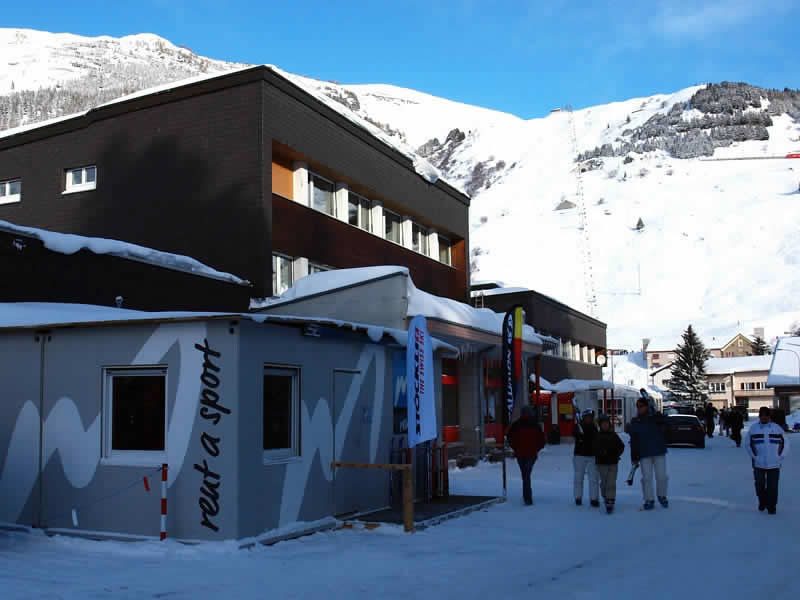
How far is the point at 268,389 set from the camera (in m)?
10.4

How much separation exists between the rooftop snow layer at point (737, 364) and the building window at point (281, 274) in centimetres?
9054

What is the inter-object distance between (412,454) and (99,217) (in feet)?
42.7

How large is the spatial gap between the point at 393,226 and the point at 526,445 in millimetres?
14660

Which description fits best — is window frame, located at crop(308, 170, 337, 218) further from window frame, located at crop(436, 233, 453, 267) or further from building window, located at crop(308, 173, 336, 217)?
window frame, located at crop(436, 233, 453, 267)

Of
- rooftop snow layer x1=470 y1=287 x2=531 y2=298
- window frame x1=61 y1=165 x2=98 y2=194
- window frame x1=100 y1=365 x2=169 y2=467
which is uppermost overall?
window frame x1=61 y1=165 x2=98 y2=194

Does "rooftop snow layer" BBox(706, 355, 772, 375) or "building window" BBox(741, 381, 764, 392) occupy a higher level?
"rooftop snow layer" BBox(706, 355, 772, 375)

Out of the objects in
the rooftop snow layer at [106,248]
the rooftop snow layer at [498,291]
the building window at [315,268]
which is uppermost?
the rooftop snow layer at [498,291]

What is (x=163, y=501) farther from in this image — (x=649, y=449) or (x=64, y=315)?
(x=649, y=449)

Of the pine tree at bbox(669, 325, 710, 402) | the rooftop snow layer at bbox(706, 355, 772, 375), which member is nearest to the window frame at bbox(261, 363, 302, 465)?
the pine tree at bbox(669, 325, 710, 402)

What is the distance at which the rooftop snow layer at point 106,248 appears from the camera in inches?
597

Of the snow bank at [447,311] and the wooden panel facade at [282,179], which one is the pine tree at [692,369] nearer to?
the snow bank at [447,311]

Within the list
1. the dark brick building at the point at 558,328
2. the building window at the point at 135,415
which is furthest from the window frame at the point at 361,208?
the building window at the point at 135,415

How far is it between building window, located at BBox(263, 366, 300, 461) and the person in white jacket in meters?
6.64

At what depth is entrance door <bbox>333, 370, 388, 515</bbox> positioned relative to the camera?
11469mm
